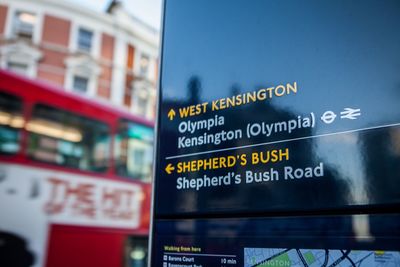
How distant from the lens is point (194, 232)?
179 cm

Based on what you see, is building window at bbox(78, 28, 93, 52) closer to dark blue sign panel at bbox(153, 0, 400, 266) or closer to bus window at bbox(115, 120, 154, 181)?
bus window at bbox(115, 120, 154, 181)

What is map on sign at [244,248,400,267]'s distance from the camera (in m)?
1.30

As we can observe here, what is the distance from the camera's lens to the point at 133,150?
8617 mm

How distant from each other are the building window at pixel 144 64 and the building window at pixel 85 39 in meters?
3.09

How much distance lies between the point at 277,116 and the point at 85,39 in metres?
20.9

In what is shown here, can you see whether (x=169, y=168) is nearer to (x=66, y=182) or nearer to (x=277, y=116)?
(x=277, y=116)

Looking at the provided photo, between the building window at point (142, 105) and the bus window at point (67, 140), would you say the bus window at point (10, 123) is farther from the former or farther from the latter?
the building window at point (142, 105)

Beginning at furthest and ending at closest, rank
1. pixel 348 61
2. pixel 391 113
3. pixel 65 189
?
pixel 65 189 → pixel 348 61 → pixel 391 113

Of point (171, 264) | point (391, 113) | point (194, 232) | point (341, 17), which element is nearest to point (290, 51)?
point (341, 17)

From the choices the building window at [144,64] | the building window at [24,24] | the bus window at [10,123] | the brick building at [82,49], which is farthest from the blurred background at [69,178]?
the building window at [144,64]

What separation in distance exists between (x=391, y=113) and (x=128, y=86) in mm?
21388

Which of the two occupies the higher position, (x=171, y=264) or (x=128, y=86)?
(x=128, y=86)

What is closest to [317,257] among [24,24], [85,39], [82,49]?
[82,49]

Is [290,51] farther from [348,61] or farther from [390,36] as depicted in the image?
[390,36]
